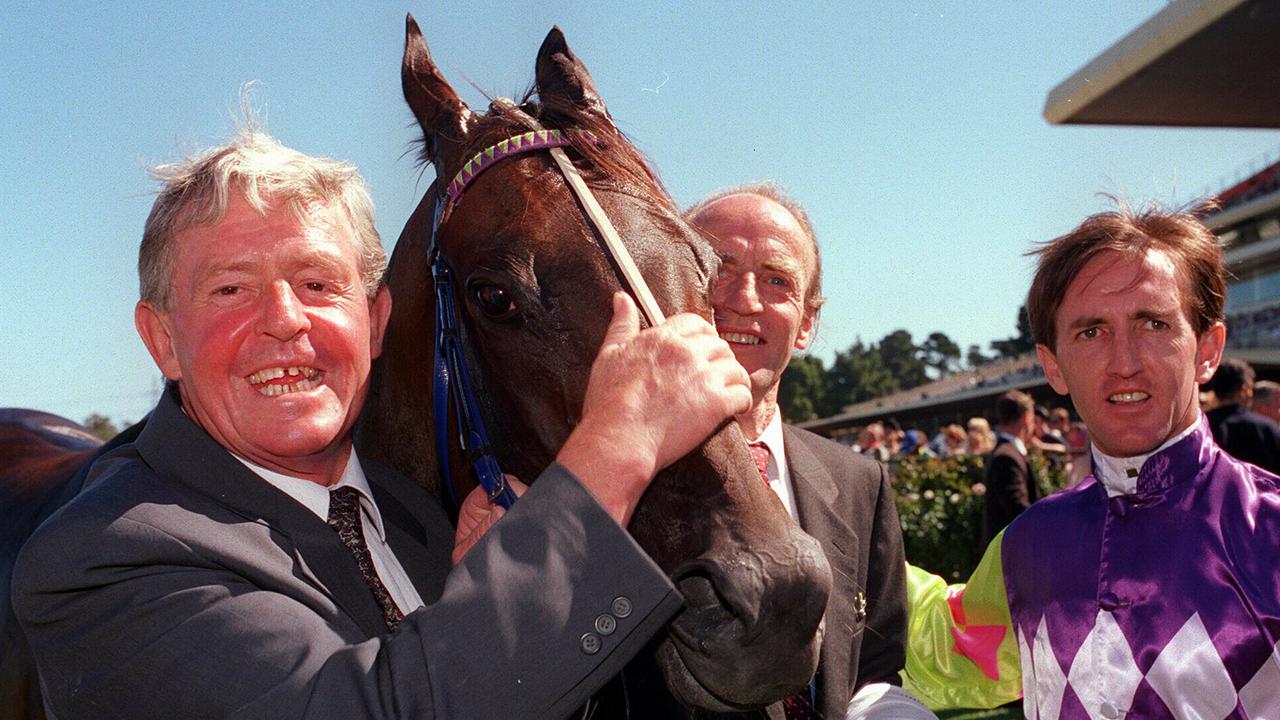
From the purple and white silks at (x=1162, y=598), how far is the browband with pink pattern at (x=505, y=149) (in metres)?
1.55

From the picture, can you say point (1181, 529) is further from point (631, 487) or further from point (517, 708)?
point (517, 708)

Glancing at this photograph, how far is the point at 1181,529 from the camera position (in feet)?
7.38

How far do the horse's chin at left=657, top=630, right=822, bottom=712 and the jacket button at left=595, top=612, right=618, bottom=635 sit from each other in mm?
203

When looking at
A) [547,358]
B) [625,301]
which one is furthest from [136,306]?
[625,301]

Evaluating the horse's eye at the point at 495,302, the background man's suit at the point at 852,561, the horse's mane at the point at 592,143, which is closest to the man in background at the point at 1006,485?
the background man's suit at the point at 852,561

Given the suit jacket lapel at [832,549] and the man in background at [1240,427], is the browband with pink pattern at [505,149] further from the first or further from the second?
the man in background at [1240,427]

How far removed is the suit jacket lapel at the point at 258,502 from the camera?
1693 mm

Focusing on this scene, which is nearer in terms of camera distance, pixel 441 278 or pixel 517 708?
pixel 517 708

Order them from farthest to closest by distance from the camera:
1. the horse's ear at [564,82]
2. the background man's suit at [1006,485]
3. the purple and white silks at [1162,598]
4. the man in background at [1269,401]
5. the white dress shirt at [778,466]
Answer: the man in background at [1269,401] → the background man's suit at [1006,485] → the white dress shirt at [778,466] → the horse's ear at [564,82] → the purple and white silks at [1162,598]

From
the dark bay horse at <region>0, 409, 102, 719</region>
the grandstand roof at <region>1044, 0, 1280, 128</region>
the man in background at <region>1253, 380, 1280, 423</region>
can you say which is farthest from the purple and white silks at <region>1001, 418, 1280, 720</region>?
the grandstand roof at <region>1044, 0, 1280, 128</region>

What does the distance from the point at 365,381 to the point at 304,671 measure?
70 cm

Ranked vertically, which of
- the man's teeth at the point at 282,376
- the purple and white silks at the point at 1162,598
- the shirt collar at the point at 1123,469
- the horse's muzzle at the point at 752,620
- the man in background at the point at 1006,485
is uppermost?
the man's teeth at the point at 282,376

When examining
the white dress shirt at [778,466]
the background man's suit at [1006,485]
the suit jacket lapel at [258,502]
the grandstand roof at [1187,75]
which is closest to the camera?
the suit jacket lapel at [258,502]

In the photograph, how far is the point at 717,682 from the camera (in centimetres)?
148
